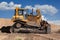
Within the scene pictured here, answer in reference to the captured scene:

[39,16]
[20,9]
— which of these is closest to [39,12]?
[39,16]

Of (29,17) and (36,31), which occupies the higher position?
(29,17)

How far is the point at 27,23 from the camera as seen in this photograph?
3309 cm

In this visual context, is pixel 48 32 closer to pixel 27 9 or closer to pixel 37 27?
pixel 37 27

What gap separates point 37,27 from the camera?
109 ft

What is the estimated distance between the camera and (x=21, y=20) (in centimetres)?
3272

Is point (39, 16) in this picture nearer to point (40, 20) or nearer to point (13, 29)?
point (40, 20)

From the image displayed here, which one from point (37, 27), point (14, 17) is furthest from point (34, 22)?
point (14, 17)

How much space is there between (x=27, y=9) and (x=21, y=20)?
5.95 ft

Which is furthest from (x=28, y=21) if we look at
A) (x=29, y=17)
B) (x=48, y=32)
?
(x=48, y=32)

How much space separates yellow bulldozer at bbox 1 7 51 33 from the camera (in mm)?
32688

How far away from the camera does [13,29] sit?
32594mm

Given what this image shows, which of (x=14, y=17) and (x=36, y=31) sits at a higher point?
(x=14, y=17)

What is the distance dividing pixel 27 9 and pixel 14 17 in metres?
2.21

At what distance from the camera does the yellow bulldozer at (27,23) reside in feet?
107
